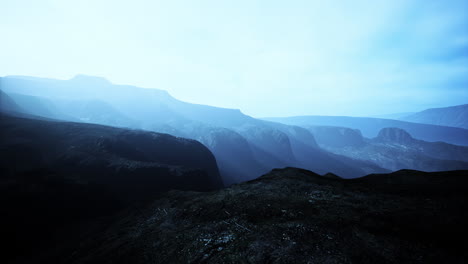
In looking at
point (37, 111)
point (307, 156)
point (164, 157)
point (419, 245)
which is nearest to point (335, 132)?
point (307, 156)

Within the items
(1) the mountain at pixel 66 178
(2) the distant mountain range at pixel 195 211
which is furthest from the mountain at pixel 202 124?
(2) the distant mountain range at pixel 195 211

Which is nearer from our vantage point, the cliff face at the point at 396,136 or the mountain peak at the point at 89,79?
the mountain peak at the point at 89,79

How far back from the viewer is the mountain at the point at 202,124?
245 feet

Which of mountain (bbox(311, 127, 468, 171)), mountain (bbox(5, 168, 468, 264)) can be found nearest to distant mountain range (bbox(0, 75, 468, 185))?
mountain (bbox(311, 127, 468, 171))

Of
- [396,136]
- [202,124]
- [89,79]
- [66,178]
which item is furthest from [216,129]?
[396,136]

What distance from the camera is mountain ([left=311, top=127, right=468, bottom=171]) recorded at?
92450 mm

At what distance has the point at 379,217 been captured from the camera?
7.29m

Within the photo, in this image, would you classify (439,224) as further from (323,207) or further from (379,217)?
(323,207)

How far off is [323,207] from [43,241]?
19963mm

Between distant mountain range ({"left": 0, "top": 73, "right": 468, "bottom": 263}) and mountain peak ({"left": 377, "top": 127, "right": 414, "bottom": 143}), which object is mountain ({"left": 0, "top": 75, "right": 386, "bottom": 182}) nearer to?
distant mountain range ({"left": 0, "top": 73, "right": 468, "bottom": 263})

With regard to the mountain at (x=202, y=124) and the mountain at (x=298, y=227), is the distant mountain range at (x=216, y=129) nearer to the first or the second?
the mountain at (x=202, y=124)

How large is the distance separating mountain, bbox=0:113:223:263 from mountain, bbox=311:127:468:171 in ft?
426

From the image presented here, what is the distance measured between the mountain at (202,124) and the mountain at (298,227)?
39330 mm

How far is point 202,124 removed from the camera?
8981 cm
